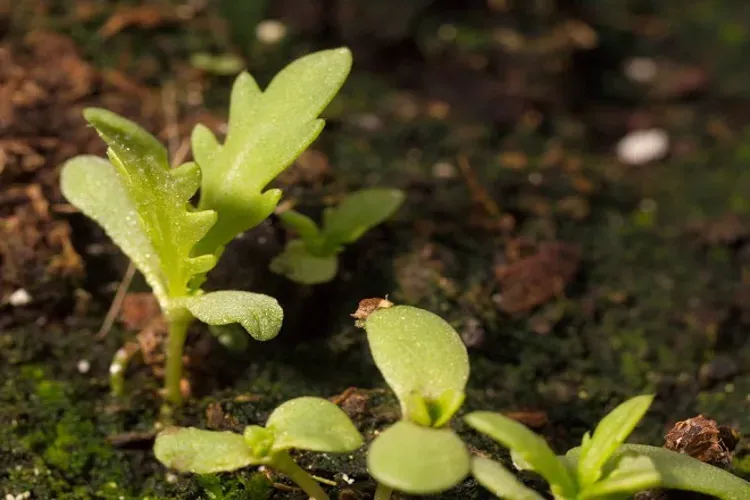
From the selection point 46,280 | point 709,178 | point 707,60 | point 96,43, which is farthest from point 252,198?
point 707,60

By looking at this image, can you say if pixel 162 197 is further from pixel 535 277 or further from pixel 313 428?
pixel 535 277

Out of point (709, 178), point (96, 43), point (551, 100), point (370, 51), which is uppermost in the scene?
point (96, 43)

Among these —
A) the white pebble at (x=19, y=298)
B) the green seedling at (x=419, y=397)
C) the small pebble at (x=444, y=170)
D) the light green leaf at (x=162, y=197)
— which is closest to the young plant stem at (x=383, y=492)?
the green seedling at (x=419, y=397)

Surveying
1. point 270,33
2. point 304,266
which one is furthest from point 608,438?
point 270,33

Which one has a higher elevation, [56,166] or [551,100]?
[56,166]

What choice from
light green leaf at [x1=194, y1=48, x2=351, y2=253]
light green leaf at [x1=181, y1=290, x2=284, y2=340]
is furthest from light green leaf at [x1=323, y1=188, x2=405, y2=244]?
light green leaf at [x1=181, y1=290, x2=284, y2=340]

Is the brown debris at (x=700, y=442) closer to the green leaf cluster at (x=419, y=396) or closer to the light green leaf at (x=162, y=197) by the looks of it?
the green leaf cluster at (x=419, y=396)

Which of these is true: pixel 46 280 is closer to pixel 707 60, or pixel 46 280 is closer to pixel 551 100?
pixel 551 100
